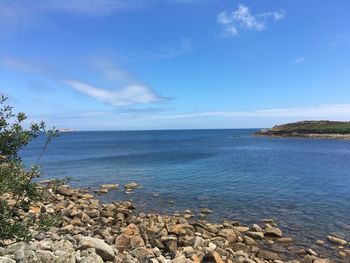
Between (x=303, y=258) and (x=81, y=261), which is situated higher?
(x=81, y=261)

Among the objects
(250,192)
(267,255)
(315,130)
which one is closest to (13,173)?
(267,255)

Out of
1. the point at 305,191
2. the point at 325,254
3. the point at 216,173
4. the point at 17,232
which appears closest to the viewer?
the point at 17,232

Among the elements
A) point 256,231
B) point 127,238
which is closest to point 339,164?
point 256,231

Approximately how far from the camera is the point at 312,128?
142250 millimetres

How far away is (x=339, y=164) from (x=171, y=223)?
44192 mm

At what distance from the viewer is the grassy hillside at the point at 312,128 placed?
13262cm

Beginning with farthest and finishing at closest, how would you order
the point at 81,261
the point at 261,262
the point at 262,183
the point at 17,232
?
the point at 262,183 < the point at 261,262 < the point at 81,261 < the point at 17,232

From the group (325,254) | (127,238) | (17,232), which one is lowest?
(325,254)

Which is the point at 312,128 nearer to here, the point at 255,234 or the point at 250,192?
the point at 250,192

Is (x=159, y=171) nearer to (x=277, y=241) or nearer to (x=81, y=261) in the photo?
(x=277, y=241)

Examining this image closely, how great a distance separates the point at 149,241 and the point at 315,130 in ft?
442

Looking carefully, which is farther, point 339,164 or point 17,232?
point 339,164

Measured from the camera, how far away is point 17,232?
28.5 feet

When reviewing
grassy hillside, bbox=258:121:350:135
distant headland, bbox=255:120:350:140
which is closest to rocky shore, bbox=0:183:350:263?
distant headland, bbox=255:120:350:140
